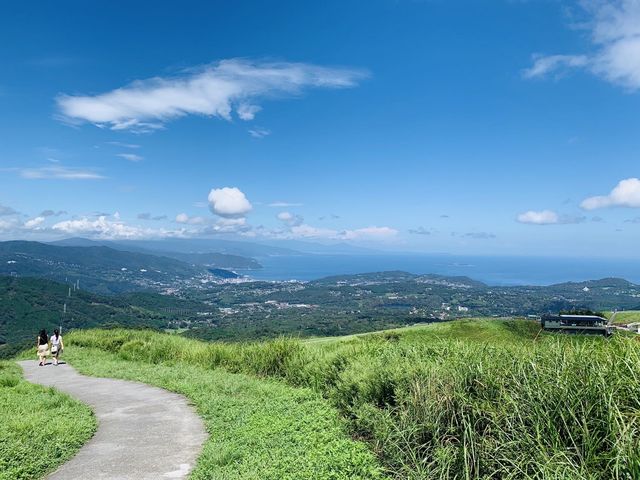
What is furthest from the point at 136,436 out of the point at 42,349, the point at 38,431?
the point at 42,349

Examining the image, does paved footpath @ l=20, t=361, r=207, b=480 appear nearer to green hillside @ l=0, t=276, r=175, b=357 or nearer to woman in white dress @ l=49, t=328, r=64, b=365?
woman in white dress @ l=49, t=328, r=64, b=365

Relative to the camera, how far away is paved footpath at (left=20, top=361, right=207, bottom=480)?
6434 mm

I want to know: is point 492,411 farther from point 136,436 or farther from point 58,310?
point 58,310

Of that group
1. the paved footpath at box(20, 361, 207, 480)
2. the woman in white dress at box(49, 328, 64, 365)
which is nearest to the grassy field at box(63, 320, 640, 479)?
the paved footpath at box(20, 361, 207, 480)

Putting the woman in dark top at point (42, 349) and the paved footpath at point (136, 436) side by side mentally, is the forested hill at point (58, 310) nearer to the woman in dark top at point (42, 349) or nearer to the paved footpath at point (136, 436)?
the woman in dark top at point (42, 349)

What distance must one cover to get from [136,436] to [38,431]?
1623mm

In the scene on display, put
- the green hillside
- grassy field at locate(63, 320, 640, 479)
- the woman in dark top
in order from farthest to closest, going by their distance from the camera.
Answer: the green hillside < the woman in dark top < grassy field at locate(63, 320, 640, 479)

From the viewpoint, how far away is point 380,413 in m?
7.05

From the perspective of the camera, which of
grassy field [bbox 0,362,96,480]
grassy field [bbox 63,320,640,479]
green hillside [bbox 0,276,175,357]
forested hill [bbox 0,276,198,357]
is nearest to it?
grassy field [bbox 63,320,640,479]

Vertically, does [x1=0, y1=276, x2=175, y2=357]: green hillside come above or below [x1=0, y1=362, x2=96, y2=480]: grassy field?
below

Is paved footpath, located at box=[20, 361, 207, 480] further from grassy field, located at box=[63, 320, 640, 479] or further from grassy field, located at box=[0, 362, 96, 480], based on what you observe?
grassy field, located at box=[63, 320, 640, 479]

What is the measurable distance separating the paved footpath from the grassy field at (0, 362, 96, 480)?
9.4 inches

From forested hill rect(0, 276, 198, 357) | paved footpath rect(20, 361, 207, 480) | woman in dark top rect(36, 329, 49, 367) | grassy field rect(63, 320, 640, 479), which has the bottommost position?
forested hill rect(0, 276, 198, 357)

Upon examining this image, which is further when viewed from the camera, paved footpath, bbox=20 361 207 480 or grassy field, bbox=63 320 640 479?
paved footpath, bbox=20 361 207 480
